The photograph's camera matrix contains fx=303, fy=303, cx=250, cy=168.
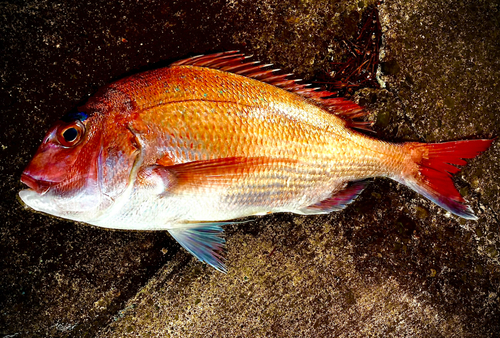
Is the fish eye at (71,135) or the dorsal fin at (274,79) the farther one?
the dorsal fin at (274,79)

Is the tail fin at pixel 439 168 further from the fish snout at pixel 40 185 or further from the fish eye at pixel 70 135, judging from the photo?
the fish snout at pixel 40 185

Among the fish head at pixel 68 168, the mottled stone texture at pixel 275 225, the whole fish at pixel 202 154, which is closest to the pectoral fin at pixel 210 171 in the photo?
the whole fish at pixel 202 154

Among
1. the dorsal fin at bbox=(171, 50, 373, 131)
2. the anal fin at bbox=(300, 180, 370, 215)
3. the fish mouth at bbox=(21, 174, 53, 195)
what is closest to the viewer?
the fish mouth at bbox=(21, 174, 53, 195)

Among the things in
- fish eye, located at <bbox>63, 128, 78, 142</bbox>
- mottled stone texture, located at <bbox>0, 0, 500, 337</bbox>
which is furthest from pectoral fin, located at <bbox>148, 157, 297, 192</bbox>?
mottled stone texture, located at <bbox>0, 0, 500, 337</bbox>

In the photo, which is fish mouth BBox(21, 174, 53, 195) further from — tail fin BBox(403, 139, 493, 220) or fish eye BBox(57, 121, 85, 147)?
tail fin BBox(403, 139, 493, 220)

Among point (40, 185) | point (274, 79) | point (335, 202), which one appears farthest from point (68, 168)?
point (335, 202)

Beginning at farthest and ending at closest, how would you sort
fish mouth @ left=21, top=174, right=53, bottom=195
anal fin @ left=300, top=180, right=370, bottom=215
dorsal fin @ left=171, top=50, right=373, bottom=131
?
anal fin @ left=300, top=180, right=370, bottom=215, dorsal fin @ left=171, top=50, right=373, bottom=131, fish mouth @ left=21, top=174, right=53, bottom=195

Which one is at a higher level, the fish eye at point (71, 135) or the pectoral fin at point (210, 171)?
the fish eye at point (71, 135)

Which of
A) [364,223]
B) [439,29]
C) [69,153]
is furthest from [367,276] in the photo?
[69,153]
